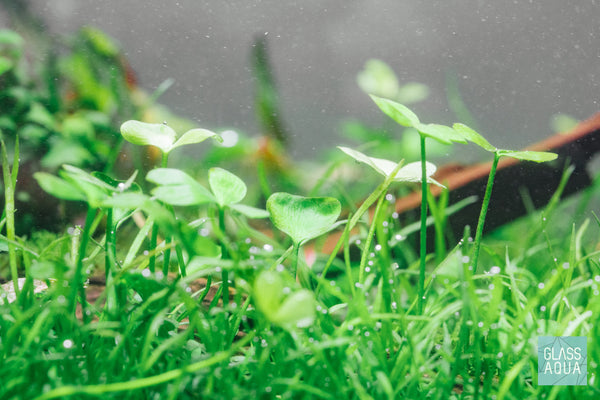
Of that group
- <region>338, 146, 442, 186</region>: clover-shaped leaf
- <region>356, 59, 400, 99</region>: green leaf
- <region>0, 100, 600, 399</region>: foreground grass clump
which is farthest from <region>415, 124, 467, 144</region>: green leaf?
<region>356, 59, 400, 99</region>: green leaf

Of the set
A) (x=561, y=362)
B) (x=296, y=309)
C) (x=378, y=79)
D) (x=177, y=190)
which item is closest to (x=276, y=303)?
(x=296, y=309)

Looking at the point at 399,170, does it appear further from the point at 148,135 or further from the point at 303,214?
the point at 148,135

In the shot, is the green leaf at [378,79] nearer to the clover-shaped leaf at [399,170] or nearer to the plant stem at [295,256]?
the clover-shaped leaf at [399,170]

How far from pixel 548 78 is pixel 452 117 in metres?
0.24

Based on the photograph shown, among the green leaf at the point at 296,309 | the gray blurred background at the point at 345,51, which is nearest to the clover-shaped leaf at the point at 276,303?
the green leaf at the point at 296,309

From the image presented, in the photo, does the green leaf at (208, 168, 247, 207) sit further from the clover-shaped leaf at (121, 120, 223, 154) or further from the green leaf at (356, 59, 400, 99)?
the green leaf at (356, 59, 400, 99)

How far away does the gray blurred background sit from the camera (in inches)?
42.2

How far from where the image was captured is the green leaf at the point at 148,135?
56 cm

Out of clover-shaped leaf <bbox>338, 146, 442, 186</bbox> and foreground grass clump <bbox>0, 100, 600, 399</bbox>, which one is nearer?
foreground grass clump <bbox>0, 100, 600, 399</bbox>

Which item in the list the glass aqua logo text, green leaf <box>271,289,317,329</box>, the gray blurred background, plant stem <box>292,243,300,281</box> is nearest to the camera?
green leaf <box>271,289,317,329</box>

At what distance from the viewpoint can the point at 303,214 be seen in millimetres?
545

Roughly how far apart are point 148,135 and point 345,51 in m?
0.68

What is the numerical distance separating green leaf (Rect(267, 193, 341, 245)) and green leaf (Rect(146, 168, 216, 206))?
0.12 metres

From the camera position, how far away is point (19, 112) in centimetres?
115
